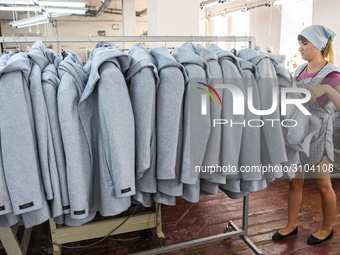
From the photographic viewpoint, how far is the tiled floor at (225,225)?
2.24 m

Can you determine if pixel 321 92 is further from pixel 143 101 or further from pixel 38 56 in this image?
pixel 38 56

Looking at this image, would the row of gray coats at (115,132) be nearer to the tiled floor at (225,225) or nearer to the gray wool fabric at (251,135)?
the gray wool fabric at (251,135)

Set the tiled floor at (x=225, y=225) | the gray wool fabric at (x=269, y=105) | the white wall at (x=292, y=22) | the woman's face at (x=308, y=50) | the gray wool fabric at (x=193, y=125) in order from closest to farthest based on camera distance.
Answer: the gray wool fabric at (x=193, y=125), the gray wool fabric at (x=269, y=105), the woman's face at (x=308, y=50), the tiled floor at (x=225, y=225), the white wall at (x=292, y=22)

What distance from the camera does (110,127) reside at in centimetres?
122

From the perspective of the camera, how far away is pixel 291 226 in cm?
234

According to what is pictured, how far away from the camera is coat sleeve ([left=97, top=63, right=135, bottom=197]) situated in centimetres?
122

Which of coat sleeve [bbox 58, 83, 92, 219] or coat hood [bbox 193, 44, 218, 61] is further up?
coat hood [bbox 193, 44, 218, 61]

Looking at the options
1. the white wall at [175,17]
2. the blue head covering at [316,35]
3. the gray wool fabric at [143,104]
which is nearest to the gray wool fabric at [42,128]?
the gray wool fabric at [143,104]

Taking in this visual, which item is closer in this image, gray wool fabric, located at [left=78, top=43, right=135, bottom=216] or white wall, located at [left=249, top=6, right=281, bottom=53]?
gray wool fabric, located at [left=78, top=43, right=135, bottom=216]

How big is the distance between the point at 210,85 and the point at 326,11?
290 inches

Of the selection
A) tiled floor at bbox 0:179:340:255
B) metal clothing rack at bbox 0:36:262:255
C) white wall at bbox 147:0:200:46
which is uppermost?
white wall at bbox 147:0:200:46

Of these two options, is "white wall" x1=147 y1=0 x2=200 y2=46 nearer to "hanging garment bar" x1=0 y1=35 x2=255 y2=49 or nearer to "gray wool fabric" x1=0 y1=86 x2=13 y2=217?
"hanging garment bar" x1=0 y1=35 x2=255 y2=49

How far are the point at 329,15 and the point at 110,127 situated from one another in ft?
25.5

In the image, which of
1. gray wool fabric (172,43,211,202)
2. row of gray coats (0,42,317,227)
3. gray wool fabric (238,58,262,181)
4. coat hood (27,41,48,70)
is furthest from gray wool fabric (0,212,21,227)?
gray wool fabric (238,58,262,181)
